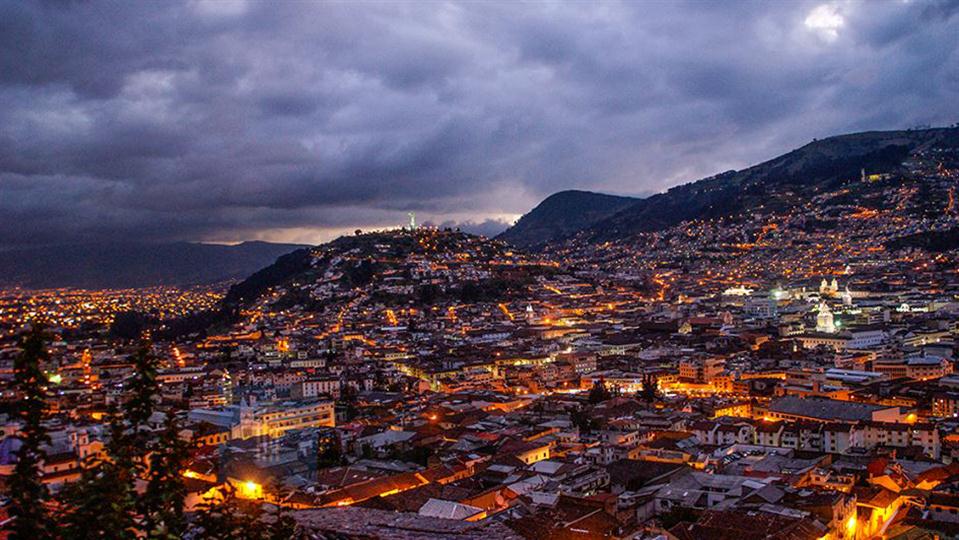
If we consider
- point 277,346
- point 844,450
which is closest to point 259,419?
point 844,450

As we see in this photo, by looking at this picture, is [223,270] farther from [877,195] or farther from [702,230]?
[877,195]

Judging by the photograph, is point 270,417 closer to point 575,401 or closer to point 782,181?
point 575,401

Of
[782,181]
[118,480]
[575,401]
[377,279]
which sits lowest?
[575,401]

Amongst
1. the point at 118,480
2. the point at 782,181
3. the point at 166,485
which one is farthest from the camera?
the point at 782,181

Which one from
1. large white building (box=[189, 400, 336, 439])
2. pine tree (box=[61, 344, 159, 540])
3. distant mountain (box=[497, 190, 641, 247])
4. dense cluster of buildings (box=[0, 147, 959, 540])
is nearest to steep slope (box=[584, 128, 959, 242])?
dense cluster of buildings (box=[0, 147, 959, 540])

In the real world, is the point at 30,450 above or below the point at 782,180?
below

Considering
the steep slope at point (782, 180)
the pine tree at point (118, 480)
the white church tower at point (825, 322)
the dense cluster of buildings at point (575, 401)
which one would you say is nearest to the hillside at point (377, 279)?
the dense cluster of buildings at point (575, 401)

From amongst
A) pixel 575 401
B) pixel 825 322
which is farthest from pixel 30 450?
pixel 825 322

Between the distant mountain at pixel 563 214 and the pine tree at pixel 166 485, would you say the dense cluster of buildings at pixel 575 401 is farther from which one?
the distant mountain at pixel 563 214
